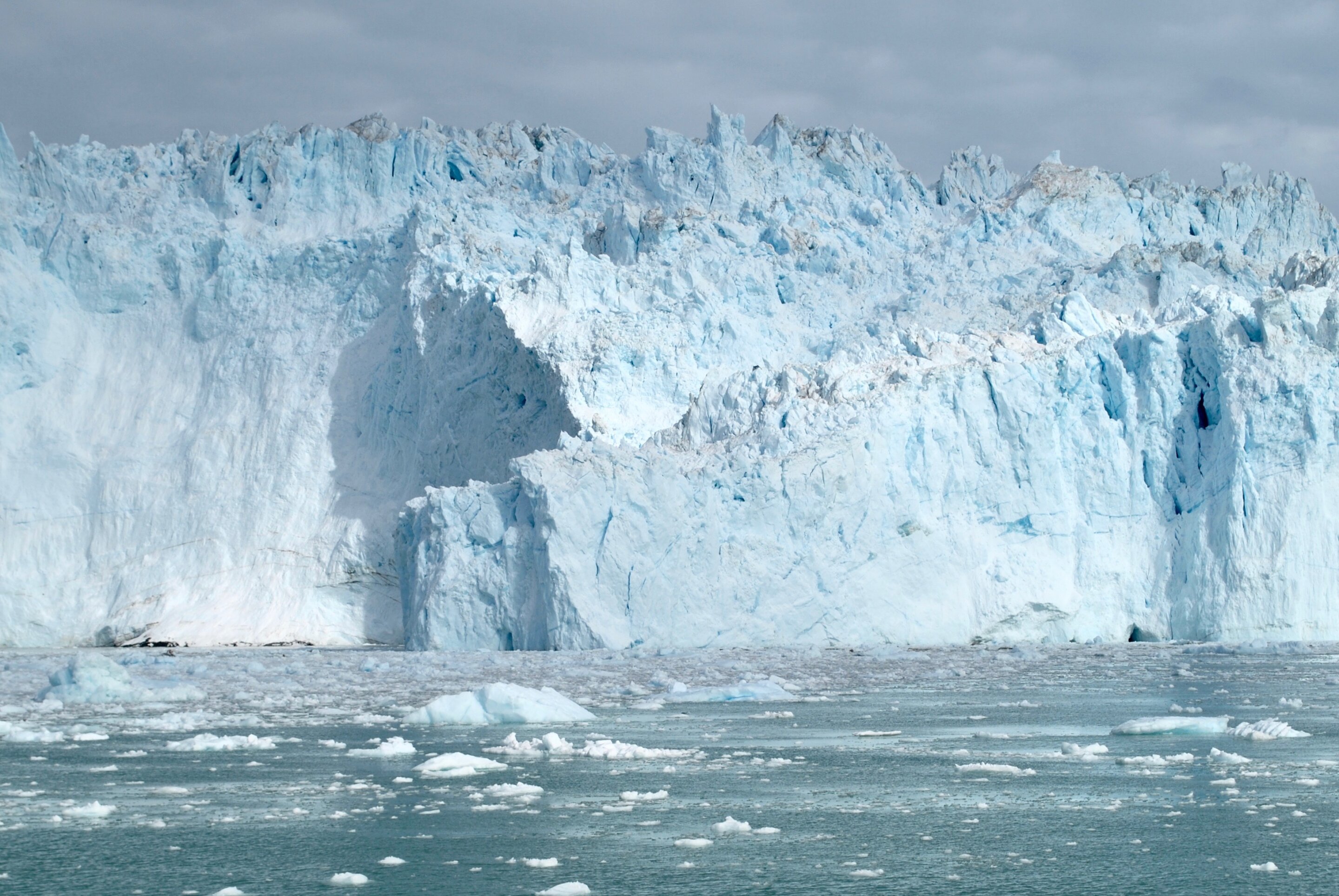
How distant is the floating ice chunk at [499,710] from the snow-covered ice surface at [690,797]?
25cm

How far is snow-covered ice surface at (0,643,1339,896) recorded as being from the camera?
20.8 feet

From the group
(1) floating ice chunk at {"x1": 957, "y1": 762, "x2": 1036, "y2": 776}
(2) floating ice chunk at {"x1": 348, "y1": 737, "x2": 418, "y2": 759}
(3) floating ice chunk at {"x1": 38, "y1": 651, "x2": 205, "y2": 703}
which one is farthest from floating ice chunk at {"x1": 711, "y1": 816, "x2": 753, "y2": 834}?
(3) floating ice chunk at {"x1": 38, "y1": 651, "x2": 205, "y2": 703}

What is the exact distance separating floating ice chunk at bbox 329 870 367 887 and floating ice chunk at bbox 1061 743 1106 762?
505 cm

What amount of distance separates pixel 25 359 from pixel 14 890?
88.4 feet

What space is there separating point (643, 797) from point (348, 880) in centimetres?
236

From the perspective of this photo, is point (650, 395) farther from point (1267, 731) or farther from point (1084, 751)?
point (1084, 751)

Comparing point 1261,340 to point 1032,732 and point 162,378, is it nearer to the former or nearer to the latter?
point 1032,732

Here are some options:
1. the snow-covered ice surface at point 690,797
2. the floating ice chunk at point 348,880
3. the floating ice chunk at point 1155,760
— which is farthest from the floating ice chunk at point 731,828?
the floating ice chunk at point 1155,760

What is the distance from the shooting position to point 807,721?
1212cm

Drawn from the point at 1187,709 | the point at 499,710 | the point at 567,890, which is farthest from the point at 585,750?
the point at 1187,709

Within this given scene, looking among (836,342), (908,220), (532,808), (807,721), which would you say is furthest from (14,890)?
(908,220)

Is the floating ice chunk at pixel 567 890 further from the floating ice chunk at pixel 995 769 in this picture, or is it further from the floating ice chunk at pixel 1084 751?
the floating ice chunk at pixel 1084 751

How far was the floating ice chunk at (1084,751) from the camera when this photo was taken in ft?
31.0

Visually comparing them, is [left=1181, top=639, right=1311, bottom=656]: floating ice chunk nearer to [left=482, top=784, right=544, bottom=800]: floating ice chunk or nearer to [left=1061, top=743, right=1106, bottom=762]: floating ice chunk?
[left=1061, top=743, right=1106, bottom=762]: floating ice chunk
